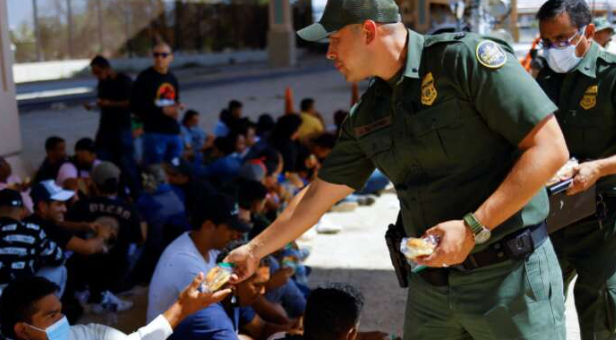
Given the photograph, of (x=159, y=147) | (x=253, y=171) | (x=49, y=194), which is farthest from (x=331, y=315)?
(x=159, y=147)

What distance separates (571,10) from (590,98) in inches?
16.3

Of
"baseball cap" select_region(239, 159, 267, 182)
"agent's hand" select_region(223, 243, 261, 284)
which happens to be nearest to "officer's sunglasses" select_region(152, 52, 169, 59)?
"baseball cap" select_region(239, 159, 267, 182)

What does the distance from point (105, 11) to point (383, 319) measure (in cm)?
2556

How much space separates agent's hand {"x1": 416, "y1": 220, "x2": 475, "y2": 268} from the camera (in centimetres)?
222

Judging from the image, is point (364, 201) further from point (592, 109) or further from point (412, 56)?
point (412, 56)

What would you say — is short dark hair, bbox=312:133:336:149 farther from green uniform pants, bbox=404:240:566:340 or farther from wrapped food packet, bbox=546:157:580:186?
green uniform pants, bbox=404:240:566:340

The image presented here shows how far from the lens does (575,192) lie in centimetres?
325

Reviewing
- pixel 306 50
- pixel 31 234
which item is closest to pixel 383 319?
pixel 31 234

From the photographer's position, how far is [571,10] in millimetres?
3553

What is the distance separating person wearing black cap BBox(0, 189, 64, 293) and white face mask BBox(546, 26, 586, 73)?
2805 millimetres

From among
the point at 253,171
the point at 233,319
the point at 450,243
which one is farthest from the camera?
the point at 253,171

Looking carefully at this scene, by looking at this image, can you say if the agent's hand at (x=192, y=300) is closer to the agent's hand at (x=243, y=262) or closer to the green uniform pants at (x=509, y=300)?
the agent's hand at (x=243, y=262)

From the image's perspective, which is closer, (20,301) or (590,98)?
(20,301)

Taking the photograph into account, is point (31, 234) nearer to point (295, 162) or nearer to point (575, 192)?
point (575, 192)
